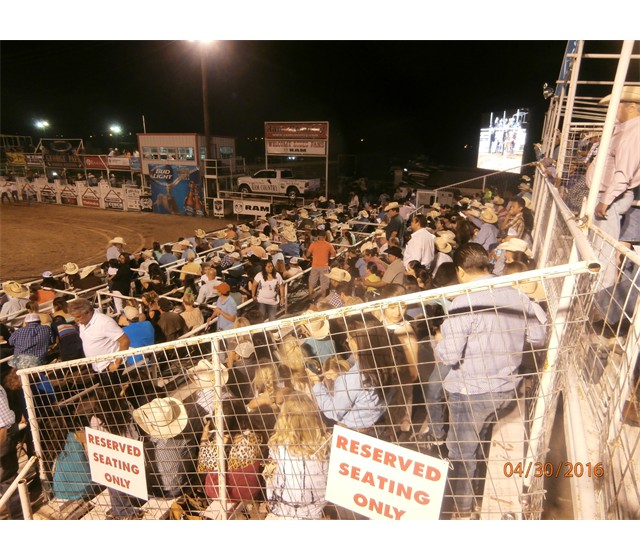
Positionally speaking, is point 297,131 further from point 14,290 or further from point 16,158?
point 16,158

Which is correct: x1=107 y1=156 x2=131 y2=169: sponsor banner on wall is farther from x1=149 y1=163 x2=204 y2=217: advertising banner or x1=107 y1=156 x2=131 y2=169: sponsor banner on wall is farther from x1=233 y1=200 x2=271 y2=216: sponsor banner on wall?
x1=233 y1=200 x2=271 y2=216: sponsor banner on wall

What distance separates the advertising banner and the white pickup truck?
299 centimetres

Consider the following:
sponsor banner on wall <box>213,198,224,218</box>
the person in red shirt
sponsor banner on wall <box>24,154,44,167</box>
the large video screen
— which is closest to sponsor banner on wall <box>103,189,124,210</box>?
sponsor banner on wall <box>213,198,224,218</box>

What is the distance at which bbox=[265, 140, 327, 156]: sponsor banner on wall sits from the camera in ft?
80.7

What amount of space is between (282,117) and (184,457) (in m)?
67.9

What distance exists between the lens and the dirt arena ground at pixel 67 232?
52.9ft

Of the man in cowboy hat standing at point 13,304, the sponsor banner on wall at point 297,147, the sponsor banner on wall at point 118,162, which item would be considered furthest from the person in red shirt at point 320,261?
the sponsor banner on wall at point 118,162

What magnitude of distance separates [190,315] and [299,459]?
432 cm

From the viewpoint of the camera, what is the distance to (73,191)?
2947 centimetres

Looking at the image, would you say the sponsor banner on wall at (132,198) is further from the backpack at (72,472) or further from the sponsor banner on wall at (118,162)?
the backpack at (72,472)

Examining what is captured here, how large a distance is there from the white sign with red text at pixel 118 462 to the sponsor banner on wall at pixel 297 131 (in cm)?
2339

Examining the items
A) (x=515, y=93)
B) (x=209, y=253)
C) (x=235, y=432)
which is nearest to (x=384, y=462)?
(x=235, y=432)

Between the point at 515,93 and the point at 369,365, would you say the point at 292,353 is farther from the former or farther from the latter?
the point at 515,93

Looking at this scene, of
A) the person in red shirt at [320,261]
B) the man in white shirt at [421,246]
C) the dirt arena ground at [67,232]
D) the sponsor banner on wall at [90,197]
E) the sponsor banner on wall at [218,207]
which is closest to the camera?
the man in white shirt at [421,246]
